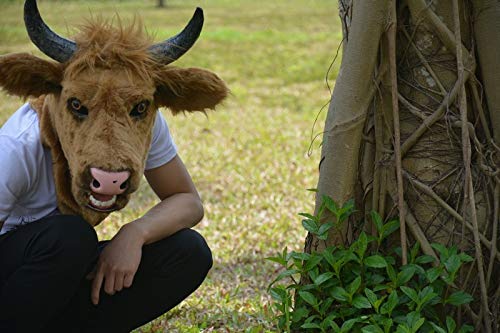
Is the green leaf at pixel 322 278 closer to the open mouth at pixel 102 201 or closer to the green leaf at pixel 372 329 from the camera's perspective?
the green leaf at pixel 372 329

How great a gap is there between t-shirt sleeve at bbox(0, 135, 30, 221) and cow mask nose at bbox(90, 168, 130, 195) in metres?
0.32

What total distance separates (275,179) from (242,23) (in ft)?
35.7

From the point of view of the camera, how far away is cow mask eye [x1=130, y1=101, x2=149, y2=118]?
275cm

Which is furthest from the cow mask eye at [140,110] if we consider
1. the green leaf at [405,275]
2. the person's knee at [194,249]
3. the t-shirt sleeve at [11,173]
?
the green leaf at [405,275]

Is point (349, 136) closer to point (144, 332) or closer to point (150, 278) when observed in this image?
point (150, 278)

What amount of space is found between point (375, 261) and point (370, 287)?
13 cm

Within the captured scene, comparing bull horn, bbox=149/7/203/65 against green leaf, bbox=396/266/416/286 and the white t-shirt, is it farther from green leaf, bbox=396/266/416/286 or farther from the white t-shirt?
green leaf, bbox=396/266/416/286

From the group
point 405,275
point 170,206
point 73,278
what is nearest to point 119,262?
point 73,278

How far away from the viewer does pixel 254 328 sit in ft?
11.1

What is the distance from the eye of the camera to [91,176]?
2.62 metres

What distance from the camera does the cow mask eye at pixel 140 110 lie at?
9.02 feet

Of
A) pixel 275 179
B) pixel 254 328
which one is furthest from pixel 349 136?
pixel 275 179

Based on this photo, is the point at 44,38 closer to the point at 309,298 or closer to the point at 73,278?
the point at 73,278

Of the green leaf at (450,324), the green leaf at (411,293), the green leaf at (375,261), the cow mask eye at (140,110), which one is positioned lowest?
the green leaf at (450,324)
